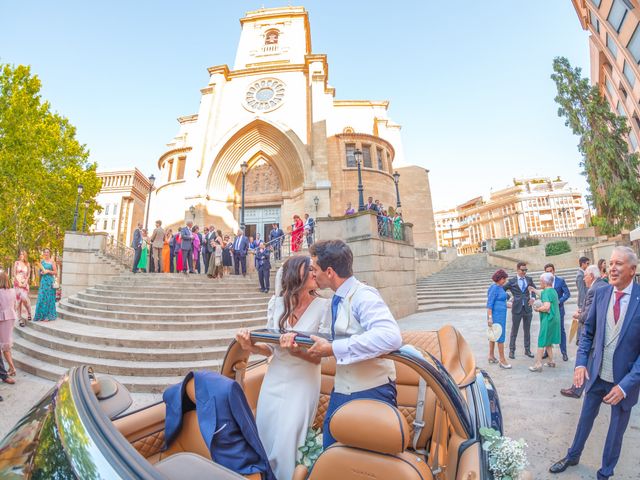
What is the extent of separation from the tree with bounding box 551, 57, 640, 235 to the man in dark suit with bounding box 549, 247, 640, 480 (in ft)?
68.1

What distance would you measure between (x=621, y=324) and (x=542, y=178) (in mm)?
102216

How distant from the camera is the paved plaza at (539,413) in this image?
286 cm

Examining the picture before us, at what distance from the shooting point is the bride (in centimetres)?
172

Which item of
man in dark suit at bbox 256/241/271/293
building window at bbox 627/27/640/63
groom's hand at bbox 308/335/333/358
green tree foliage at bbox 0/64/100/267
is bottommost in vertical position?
groom's hand at bbox 308/335/333/358

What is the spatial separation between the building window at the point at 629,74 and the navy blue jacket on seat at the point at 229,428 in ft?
94.0

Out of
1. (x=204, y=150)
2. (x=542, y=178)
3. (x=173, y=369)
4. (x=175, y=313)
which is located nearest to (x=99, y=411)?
(x=173, y=369)

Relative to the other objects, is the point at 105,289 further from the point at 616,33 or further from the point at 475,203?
the point at 475,203

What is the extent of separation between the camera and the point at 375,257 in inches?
363

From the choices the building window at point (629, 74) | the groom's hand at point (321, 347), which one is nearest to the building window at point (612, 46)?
the building window at point (629, 74)

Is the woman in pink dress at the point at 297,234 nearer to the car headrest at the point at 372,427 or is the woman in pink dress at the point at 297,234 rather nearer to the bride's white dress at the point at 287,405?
the bride's white dress at the point at 287,405

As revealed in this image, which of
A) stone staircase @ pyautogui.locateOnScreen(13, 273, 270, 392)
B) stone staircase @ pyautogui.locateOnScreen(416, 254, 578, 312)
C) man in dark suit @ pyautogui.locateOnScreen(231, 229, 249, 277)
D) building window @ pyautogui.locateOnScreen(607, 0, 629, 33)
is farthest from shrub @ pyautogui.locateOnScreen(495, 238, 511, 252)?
stone staircase @ pyautogui.locateOnScreen(13, 273, 270, 392)

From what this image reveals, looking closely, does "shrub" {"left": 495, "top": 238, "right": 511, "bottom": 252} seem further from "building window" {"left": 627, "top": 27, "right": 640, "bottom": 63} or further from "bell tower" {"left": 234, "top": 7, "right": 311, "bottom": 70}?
"bell tower" {"left": 234, "top": 7, "right": 311, "bottom": 70}

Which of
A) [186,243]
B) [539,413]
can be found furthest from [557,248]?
[186,243]

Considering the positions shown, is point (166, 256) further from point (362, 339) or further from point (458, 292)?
point (458, 292)
